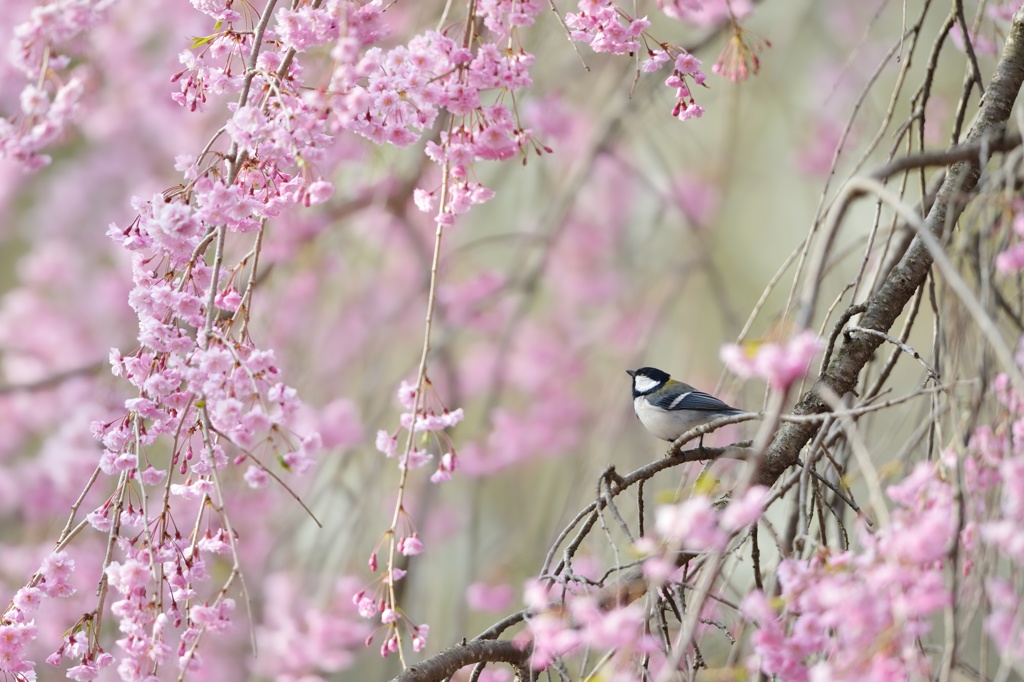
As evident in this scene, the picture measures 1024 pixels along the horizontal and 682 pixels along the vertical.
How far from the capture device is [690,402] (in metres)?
3.24

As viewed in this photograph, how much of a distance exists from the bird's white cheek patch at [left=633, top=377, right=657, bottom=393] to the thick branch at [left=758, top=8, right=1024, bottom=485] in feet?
4.08


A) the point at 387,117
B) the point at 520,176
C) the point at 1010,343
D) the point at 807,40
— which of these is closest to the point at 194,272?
the point at 387,117

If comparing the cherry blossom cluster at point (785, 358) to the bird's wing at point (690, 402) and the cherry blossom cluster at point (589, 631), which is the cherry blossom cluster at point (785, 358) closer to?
the cherry blossom cluster at point (589, 631)

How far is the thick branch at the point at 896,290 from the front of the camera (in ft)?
7.06

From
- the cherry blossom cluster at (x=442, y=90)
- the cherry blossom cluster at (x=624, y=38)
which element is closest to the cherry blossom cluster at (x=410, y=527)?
the cherry blossom cluster at (x=442, y=90)

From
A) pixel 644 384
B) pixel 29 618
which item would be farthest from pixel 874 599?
pixel 644 384

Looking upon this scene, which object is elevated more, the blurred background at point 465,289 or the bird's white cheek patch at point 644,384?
the blurred background at point 465,289

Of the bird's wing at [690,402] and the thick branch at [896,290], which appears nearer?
the thick branch at [896,290]

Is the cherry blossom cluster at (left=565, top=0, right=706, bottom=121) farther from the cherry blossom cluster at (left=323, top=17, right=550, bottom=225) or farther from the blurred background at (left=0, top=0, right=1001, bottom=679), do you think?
the blurred background at (left=0, top=0, right=1001, bottom=679)

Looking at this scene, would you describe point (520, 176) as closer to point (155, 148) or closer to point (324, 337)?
point (324, 337)

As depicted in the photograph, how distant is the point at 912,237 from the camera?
2.33 m

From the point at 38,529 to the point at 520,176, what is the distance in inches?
104

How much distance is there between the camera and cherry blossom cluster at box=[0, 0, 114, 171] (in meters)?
1.81

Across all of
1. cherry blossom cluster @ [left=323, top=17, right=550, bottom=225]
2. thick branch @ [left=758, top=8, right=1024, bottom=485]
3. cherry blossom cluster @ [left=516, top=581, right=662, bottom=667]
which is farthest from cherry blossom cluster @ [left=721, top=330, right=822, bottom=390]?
cherry blossom cluster @ [left=323, top=17, right=550, bottom=225]
